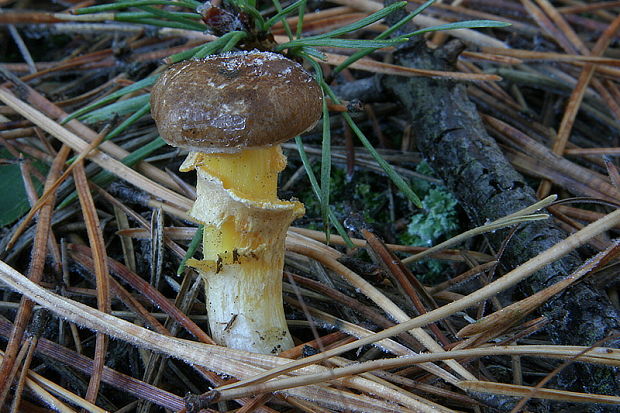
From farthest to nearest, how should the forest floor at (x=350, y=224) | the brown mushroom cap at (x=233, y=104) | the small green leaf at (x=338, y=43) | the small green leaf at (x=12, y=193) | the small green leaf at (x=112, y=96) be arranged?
the small green leaf at (x=12, y=193), the small green leaf at (x=112, y=96), the small green leaf at (x=338, y=43), the forest floor at (x=350, y=224), the brown mushroom cap at (x=233, y=104)

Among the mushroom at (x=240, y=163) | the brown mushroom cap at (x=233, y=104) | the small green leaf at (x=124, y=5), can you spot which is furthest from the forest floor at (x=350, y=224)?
the brown mushroom cap at (x=233, y=104)

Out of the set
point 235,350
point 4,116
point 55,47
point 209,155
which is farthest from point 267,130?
point 55,47

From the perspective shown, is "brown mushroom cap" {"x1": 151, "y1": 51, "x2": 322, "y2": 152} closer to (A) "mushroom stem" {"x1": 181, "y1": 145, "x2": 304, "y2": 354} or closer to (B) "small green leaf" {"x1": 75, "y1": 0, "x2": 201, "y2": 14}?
(A) "mushroom stem" {"x1": 181, "y1": 145, "x2": 304, "y2": 354}

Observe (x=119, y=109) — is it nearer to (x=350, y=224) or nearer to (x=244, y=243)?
(x=244, y=243)

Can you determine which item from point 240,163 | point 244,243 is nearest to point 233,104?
point 240,163

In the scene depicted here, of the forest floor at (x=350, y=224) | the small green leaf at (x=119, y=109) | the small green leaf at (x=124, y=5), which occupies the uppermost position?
the small green leaf at (x=124, y=5)

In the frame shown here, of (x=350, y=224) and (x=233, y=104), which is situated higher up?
(x=233, y=104)

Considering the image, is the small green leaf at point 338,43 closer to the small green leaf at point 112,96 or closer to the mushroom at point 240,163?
the mushroom at point 240,163
